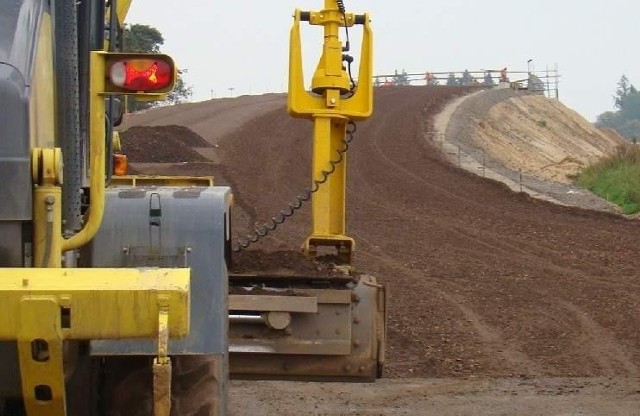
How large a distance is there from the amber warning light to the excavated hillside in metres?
6.61

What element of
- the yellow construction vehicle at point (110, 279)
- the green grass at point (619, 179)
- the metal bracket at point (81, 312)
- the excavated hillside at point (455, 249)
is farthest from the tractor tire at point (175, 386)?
the green grass at point (619, 179)

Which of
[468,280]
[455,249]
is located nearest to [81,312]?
[468,280]

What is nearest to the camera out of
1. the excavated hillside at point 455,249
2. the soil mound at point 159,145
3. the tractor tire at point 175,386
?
the tractor tire at point 175,386

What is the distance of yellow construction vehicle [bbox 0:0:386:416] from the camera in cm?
416

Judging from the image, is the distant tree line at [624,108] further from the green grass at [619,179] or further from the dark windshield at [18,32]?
the dark windshield at [18,32]

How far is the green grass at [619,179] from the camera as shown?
1081 inches

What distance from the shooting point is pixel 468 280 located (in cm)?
1669

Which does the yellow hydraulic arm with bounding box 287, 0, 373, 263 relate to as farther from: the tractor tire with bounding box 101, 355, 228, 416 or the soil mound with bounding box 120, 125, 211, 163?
the soil mound with bounding box 120, 125, 211, 163

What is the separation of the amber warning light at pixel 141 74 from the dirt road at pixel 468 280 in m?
4.81

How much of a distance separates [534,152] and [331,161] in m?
33.4

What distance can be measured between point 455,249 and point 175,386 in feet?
48.7

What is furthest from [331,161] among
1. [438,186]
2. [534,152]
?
[534,152]

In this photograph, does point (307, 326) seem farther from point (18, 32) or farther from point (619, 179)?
point (619, 179)

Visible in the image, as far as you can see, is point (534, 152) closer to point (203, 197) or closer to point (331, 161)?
point (331, 161)
